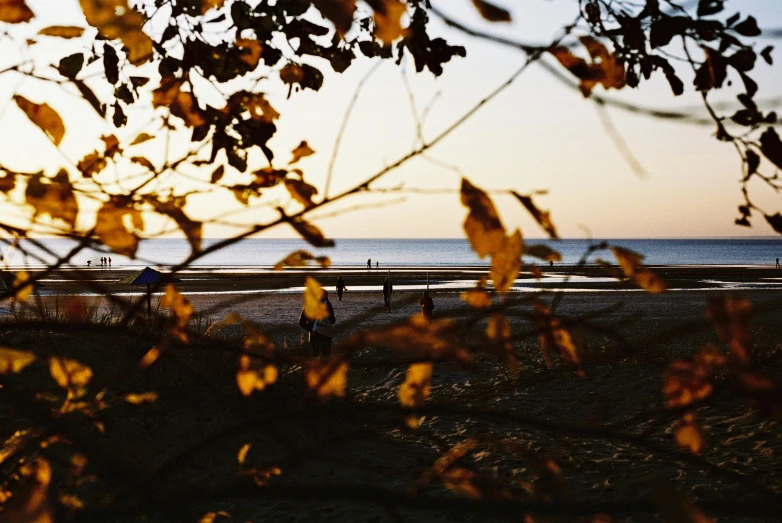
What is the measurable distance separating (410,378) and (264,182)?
68 cm

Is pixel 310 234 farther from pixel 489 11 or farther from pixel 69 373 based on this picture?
pixel 69 373

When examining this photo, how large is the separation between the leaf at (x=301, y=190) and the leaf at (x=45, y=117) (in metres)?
0.52

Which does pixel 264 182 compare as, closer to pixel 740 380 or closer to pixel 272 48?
pixel 272 48

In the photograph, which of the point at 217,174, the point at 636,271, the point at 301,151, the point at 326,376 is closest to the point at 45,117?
the point at 217,174

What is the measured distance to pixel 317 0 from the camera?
1205mm

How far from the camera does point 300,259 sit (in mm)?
1580

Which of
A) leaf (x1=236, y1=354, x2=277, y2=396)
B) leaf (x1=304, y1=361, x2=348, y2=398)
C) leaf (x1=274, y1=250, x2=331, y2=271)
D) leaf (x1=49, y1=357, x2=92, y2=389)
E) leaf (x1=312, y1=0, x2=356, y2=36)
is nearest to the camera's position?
leaf (x1=312, y1=0, x2=356, y2=36)

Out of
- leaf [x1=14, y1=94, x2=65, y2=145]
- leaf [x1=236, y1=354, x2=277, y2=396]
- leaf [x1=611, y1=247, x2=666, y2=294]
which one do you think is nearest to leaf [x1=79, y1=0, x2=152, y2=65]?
leaf [x1=14, y1=94, x2=65, y2=145]

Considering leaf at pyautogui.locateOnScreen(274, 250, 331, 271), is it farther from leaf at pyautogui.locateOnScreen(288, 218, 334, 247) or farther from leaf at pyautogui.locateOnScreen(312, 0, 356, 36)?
leaf at pyautogui.locateOnScreen(312, 0, 356, 36)

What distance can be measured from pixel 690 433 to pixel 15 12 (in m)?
1.75

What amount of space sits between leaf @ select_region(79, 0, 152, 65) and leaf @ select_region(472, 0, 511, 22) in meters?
0.70

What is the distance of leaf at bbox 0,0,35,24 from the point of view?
1295 mm

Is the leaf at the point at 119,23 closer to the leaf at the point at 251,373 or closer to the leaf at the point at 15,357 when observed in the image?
the leaf at the point at 15,357

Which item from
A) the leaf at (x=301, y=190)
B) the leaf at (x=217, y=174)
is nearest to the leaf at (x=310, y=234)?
the leaf at (x=301, y=190)
